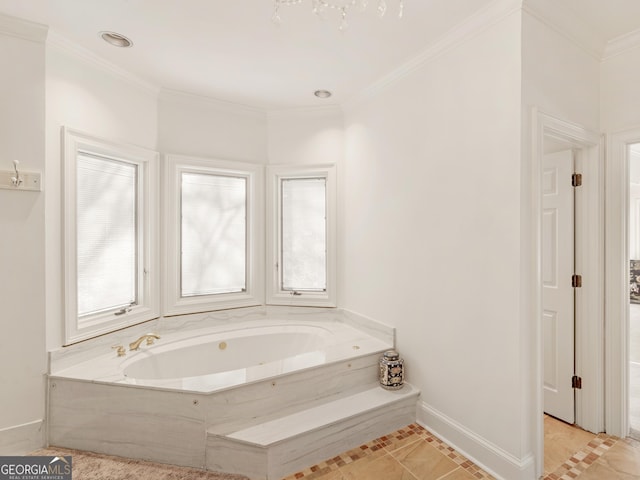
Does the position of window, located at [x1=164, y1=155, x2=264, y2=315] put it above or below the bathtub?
above

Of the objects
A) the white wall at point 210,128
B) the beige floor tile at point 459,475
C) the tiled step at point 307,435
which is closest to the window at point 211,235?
the white wall at point 210,128

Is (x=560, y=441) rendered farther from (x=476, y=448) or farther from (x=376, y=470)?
(x=376, y=470)

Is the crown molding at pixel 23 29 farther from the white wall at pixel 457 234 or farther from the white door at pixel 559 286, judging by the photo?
the white door at pixel 559 286

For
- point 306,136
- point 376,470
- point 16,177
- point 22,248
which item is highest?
point 306,136

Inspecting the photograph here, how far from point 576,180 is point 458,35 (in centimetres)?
126

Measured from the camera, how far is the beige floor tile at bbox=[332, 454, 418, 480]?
1880 millimetres

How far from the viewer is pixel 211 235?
127 inches

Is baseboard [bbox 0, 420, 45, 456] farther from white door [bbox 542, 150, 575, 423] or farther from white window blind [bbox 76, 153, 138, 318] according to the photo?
white door [bbox 542, 150, 575, 423]

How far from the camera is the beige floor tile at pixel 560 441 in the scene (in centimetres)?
198

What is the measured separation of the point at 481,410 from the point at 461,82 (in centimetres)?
201

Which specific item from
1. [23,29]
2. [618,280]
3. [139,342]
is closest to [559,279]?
[618,280]

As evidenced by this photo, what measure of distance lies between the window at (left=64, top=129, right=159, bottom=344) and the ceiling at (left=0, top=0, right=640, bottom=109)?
66 centimetres

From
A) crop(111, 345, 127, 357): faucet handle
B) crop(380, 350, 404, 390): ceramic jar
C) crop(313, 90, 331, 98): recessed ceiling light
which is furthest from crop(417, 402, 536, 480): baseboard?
crop(313, 90, 331, 98): recessed ceiling light

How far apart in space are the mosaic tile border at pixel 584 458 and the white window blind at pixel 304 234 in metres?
2.13
